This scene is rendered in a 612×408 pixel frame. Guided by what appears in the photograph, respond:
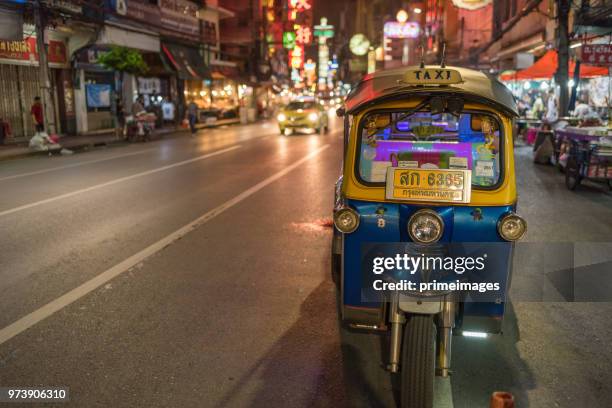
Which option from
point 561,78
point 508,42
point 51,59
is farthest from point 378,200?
point 508,42

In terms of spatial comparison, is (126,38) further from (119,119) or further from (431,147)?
(431,147)

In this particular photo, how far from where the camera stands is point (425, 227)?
403 centimetres

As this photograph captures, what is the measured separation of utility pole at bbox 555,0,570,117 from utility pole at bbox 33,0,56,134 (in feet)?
56.1

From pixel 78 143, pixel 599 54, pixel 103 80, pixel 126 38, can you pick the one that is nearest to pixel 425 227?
pixel 599 54

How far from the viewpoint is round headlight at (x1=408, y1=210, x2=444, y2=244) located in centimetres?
401

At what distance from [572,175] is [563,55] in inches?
272

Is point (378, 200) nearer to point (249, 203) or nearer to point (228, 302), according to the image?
point (228, 302)

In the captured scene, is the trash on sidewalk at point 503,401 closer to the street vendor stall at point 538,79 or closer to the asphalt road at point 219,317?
the asphalt road at point 219,317

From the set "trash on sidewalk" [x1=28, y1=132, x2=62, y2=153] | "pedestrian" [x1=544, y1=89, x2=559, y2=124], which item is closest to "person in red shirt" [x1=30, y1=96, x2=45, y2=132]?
"trash on sidewalk" [x1=28, y1=132, x2=62, y2=153]

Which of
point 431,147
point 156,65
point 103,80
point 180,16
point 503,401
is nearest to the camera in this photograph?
point 503,401

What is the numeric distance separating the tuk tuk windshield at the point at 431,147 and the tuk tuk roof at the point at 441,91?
5.9 inches

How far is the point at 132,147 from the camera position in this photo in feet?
74.9

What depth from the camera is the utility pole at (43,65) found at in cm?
2023

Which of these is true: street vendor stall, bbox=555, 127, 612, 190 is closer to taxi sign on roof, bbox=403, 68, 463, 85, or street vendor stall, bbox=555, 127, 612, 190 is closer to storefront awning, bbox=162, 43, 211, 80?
taxi sign on roof, bbox=403, 68, 463, 85
